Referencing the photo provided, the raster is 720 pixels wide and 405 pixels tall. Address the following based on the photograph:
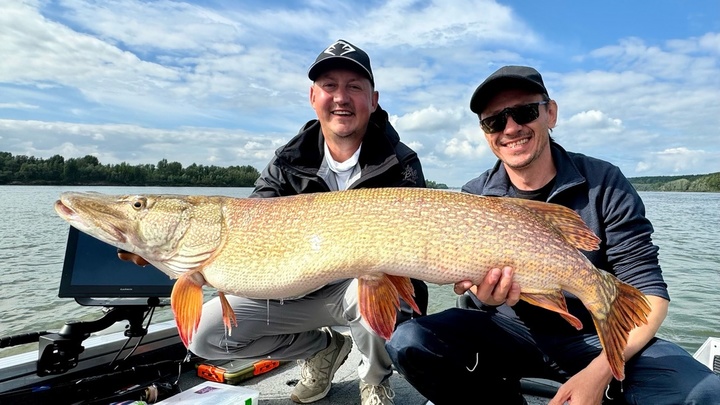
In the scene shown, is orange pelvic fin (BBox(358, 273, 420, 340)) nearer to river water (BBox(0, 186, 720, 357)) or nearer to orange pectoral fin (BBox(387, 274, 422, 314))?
orange pectoral fin (BBox(387, 274, 422, 314))

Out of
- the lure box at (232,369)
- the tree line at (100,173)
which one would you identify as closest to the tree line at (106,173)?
the tree line at (100,173)

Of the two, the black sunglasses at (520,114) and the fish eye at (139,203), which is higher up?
the black sunglasses at (520,114)

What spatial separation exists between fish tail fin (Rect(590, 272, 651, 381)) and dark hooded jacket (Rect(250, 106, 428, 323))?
124cm

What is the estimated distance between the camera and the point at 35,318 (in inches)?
308

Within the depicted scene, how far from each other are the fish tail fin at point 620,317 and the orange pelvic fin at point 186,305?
198 cm

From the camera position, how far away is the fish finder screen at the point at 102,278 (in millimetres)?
3086

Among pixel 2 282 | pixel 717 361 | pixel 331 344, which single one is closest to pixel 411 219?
pixel 331 344

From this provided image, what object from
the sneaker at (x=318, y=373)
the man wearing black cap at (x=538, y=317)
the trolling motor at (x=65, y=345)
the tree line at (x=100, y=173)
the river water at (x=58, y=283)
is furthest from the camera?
the tree line at (x=100, y=173)

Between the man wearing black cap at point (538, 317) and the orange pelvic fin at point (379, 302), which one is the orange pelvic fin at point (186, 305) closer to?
the orange pelvic fin at point (379, 302)

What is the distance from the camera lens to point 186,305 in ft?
8.09

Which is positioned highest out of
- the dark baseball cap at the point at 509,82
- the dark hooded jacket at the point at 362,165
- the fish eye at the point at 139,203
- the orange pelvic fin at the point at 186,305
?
the dark baseball cap at the point at 509,82

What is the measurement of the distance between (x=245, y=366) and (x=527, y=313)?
210cm

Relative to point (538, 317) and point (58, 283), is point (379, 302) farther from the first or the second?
point (58, 283)

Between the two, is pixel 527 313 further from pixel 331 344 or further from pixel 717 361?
pixel 717 361
